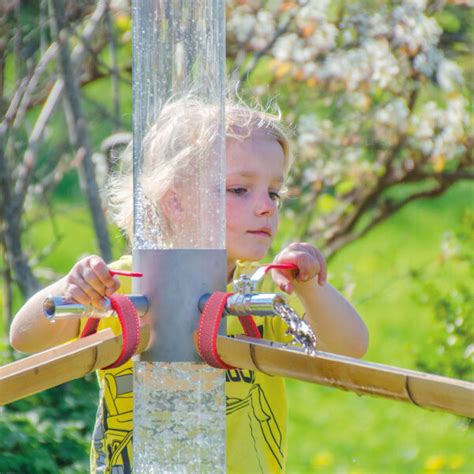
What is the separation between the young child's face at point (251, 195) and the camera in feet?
6.69

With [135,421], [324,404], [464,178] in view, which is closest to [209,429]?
[135,421]

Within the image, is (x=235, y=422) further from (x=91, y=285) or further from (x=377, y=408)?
(x=377, y=408)

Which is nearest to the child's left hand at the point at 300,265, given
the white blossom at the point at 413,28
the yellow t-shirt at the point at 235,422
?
the yellow t-shirt at the point at 235,422

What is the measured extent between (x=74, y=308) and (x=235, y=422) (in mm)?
716

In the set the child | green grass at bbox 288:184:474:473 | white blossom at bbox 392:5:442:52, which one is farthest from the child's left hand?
white blossom at bbox 392:5:442:52

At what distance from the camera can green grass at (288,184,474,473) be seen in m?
4.97

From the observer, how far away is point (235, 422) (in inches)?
86.0

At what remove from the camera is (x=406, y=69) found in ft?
14.6

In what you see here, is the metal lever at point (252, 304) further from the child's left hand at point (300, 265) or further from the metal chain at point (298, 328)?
the child's left hand at point (300, 265)

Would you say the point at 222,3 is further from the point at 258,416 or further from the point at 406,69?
the point at 406,69

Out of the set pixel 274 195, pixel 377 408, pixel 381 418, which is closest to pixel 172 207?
pixel 274 195

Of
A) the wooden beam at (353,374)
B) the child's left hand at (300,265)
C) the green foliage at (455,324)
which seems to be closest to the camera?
the wooden beam at (353,374)

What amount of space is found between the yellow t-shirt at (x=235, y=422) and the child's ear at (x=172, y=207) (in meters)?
0.51

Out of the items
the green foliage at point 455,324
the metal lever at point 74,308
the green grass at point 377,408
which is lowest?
the green grass at point 377,408
